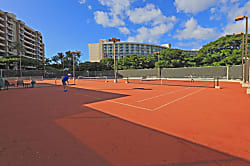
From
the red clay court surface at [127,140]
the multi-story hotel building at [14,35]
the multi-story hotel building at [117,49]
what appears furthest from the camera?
the multi-story hotel building at [117,49]

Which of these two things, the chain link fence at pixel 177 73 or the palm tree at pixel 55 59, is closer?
the chain link fence at pixel 177 73

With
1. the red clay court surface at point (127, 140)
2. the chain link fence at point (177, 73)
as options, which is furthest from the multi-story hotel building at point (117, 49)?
the red clay court surface at point (127, 140)

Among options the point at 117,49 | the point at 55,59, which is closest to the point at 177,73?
the point at 55,59

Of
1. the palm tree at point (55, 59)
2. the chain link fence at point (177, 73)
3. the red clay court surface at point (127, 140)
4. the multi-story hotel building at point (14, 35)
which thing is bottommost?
the red clay court surface at point (127, 140)

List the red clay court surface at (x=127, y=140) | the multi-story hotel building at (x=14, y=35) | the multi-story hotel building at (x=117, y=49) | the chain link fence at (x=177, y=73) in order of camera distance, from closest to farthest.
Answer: the red clay court surface at (x=127, y=140) < the chain link fence at (x=177, y=73) < the multi-story hotel building at (x=14, y=35) < the multi-story hotel building at (x=117, y=49)

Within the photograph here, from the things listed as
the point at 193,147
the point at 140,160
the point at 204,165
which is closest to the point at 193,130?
the point at 193,147

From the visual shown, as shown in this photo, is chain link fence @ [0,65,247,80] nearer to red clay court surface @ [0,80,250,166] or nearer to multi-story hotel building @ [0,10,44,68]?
red clay court surface @ [0,80,250,166]

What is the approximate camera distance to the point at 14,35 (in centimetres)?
6019

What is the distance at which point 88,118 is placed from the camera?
184 inches

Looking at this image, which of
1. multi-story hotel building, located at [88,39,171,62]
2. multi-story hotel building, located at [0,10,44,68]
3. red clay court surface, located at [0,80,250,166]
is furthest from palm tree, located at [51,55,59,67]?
red clay court surface, located at [0,80,250,166]

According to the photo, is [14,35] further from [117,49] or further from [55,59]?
[117,49]

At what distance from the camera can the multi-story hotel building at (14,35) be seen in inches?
2127

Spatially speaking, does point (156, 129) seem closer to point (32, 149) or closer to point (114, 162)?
point (114, 162)

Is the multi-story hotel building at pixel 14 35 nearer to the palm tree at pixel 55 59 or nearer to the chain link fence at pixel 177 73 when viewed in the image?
the palm tree at pixel 55 59
